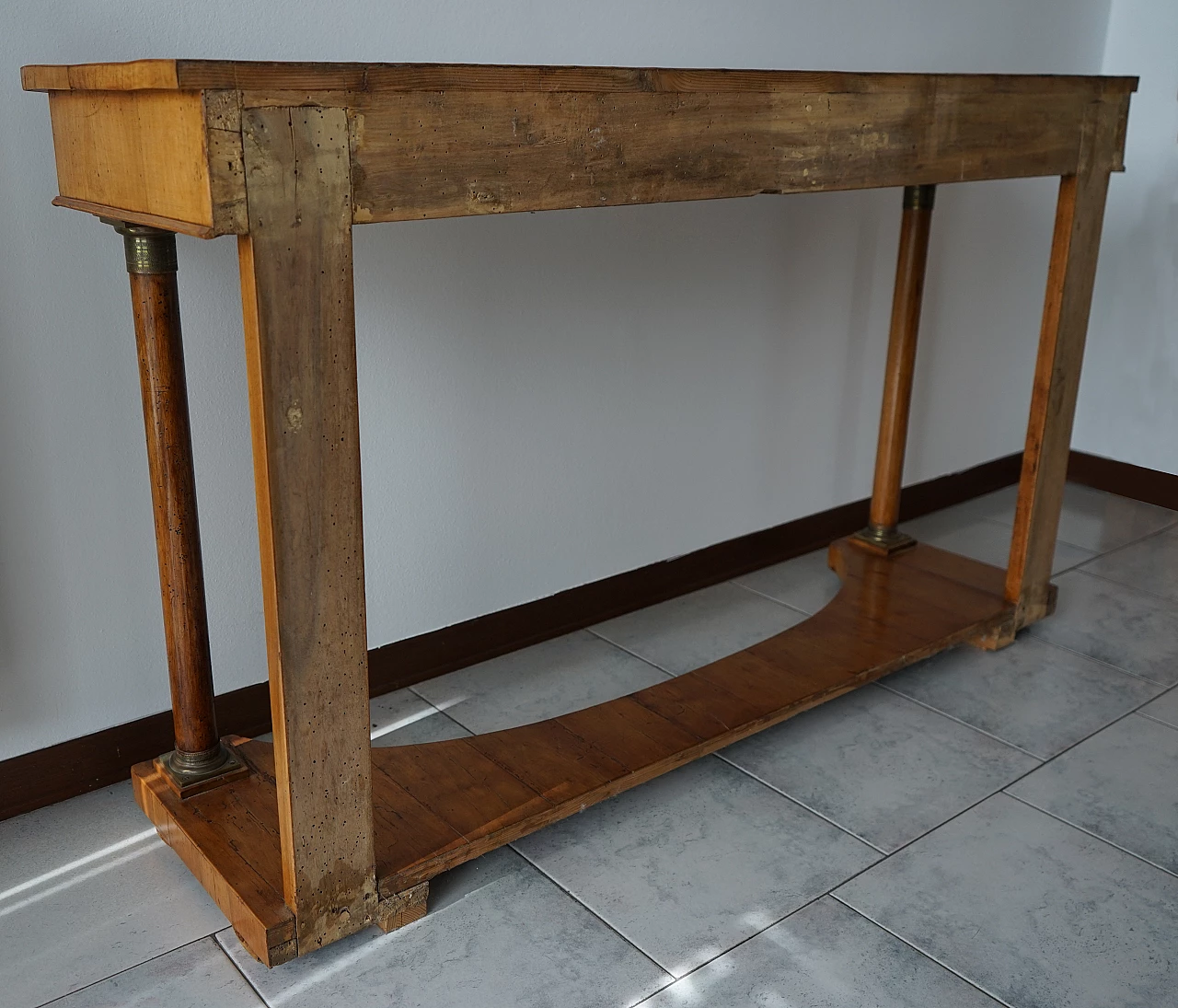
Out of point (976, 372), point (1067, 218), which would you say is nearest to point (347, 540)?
point (1067, 218)

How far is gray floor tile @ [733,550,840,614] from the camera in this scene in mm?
3109

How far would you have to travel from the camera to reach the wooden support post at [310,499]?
1.45 meters

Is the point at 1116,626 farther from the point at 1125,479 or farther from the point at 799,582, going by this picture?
the point at 1125,479

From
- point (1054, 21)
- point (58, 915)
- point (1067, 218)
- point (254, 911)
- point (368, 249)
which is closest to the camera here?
point (254, 911)

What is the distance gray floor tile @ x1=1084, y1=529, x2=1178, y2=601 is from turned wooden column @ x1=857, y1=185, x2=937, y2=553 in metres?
0.63

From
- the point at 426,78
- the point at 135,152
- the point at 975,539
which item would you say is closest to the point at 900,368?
the point at 975,539

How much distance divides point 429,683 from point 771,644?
736 millimetres

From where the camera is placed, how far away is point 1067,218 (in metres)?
2.60

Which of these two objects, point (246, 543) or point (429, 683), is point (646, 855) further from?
point (246, 543)

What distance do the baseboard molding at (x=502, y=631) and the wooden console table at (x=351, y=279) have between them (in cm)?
19

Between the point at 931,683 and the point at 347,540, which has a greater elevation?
the point at 347,540

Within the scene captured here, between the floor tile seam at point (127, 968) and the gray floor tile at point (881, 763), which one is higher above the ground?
the floor tile seam at point (127, 968)

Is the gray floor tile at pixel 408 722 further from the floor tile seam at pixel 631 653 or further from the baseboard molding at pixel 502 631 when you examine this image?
the floor tile seam at pixel 631 653

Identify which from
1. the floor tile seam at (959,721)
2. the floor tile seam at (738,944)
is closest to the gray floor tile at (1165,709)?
the floor tile seam at (959,721)
